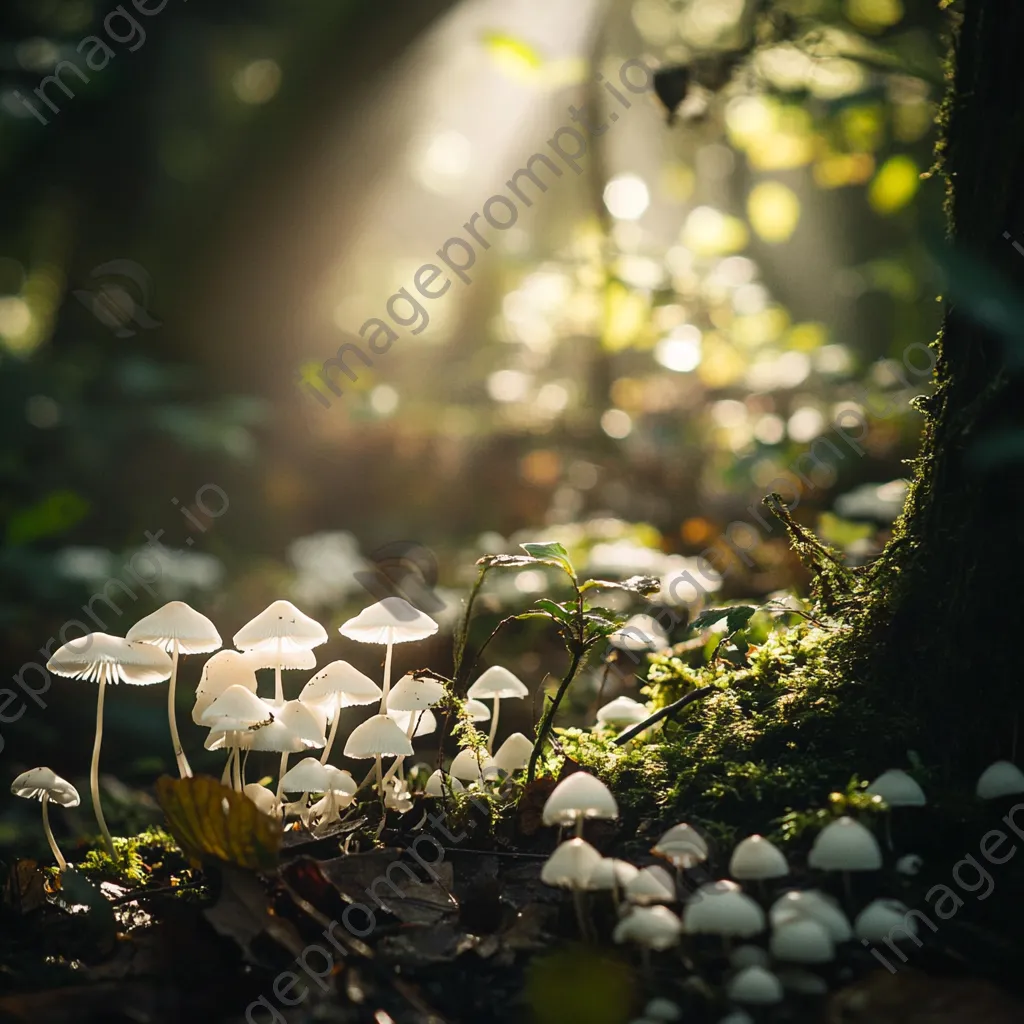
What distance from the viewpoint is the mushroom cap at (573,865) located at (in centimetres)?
165

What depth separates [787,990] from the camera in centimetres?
159

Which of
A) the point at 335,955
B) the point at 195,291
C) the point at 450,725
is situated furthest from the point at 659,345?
the point at 335,955

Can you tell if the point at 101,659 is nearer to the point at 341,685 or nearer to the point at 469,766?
the point at 341,685

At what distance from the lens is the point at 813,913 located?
62.8 inches

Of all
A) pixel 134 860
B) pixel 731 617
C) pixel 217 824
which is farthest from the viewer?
pixel 134 860

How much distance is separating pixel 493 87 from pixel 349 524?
23.5 ft

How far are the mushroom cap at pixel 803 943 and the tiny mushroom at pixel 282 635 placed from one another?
3.94 ft

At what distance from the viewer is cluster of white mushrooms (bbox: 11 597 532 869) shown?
2.08 meters

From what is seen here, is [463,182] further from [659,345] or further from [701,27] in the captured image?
[659,345]

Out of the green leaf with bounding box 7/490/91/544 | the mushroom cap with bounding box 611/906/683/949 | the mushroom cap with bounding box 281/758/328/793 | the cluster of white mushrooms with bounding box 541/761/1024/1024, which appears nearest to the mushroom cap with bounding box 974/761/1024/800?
the cluster of white mushrooms with bounding box 541/761/1024/1024

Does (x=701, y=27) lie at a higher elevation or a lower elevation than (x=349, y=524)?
higher

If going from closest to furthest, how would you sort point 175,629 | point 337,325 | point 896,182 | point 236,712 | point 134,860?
point 236,712 < point 175,629 < point 134,860 < point 896,182 < point 337,325

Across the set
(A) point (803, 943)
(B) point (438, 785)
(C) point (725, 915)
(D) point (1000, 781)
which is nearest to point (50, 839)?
(B) point (438, 785)

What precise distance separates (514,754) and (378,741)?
0.39 meters
